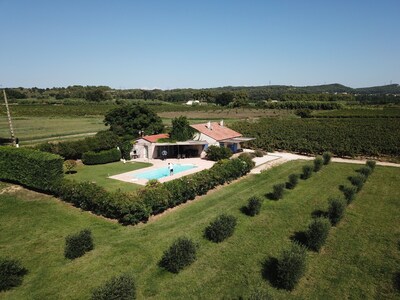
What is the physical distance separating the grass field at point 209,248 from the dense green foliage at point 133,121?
1806 centimetres

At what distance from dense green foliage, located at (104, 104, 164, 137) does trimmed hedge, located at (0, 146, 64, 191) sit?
15.8 metres

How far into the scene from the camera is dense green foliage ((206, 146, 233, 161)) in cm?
3155

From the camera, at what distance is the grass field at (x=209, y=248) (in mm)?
10953

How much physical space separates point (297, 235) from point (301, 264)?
4.49 m

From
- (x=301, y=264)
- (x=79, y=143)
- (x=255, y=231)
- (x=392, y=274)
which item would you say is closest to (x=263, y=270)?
(x=301, y=264)

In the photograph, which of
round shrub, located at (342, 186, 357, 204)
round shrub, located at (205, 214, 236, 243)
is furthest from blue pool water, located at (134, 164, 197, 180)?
round shrub, located at (342, 186, 357, 204)

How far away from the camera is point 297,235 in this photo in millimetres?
15180

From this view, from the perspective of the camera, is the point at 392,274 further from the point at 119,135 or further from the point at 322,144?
the point at 119,135

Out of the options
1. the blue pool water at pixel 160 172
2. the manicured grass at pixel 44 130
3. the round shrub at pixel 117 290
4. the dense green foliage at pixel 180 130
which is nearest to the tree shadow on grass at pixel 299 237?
A: the round shrub at pixel 117 290

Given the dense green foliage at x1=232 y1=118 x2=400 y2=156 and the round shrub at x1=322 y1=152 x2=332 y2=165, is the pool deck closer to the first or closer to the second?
the round shrub at x1=322 y1=152 x2=332 y2=165

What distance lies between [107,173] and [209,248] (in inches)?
610

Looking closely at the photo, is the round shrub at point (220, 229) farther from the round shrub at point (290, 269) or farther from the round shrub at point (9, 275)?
the round shrub at point (9, 275)

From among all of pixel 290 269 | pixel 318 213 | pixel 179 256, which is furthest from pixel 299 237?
pixel 179 256

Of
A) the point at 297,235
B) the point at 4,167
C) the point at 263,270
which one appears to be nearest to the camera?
the point at 263,270
